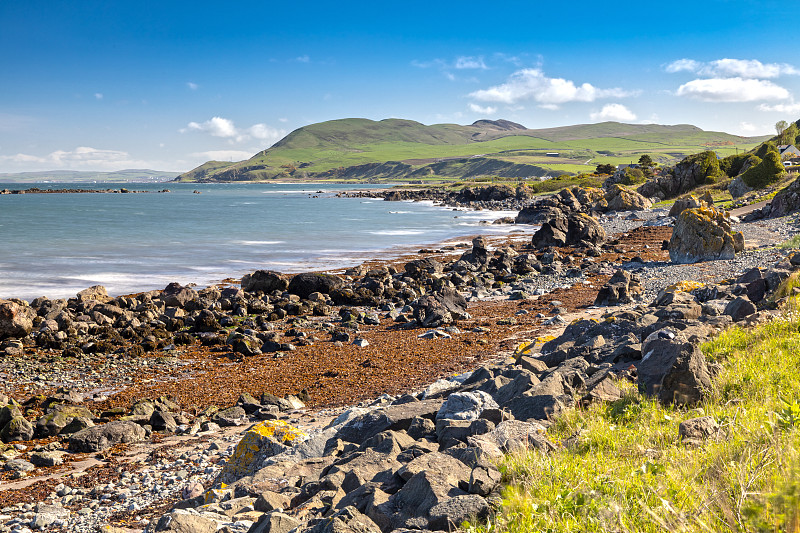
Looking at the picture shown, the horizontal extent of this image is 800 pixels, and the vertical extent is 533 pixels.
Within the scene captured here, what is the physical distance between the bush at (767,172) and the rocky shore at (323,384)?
31.9 meters

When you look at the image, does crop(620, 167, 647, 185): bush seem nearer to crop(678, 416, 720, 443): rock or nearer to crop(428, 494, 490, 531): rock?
crop(678, 416, 720, 443): rock

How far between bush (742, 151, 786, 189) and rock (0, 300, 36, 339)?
60786mm

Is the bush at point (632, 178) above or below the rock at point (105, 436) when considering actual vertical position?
above

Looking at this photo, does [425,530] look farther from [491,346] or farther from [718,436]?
[491,346]

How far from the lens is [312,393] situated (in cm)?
1291

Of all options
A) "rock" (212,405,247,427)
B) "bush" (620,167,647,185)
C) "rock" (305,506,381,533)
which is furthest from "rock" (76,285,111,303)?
"bush" (620,167,647,185)

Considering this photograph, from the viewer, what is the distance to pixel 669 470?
418cm

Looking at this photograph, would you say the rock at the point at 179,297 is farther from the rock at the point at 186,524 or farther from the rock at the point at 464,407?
the rock at the point at 186,524

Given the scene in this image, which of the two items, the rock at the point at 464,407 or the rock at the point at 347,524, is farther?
the rock at the point at 464,407

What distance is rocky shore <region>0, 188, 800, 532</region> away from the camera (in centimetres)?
584

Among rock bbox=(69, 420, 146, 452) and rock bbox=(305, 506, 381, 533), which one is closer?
rock bbox=(305, 506, 381, 533)

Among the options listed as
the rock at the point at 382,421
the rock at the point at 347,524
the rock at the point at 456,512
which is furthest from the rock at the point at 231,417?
the rock at the point at 456,512

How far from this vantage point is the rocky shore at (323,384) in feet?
19.2

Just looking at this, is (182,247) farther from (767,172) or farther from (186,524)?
(767,172)
